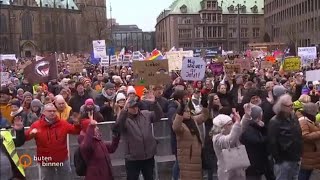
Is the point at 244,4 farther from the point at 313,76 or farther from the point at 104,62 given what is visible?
the point at 313,76

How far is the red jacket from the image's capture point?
7.69 m

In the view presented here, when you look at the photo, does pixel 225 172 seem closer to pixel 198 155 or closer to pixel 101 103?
pixel 198 155

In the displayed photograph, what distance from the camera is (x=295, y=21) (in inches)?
A: 3187

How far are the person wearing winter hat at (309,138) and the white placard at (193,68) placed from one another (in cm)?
537

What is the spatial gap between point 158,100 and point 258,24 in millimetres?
116976

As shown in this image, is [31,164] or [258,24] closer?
[31,164]

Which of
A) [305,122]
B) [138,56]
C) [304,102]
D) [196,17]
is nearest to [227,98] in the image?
[304,102]

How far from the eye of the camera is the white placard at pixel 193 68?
1332cm

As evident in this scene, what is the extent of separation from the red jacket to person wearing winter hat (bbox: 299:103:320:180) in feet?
10.4

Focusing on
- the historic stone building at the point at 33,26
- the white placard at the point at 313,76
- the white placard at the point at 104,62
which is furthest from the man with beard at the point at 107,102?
Answer: the historic stone building at the point at 33,26

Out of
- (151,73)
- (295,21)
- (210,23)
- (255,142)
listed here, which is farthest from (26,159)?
(210,23)

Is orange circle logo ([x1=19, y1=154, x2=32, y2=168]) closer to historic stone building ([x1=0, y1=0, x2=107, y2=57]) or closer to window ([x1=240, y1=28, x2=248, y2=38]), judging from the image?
historic stone building ([x1=0, y1=0, x2=107, y2=57])

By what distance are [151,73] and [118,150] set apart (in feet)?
8.71

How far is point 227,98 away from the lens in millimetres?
10492
